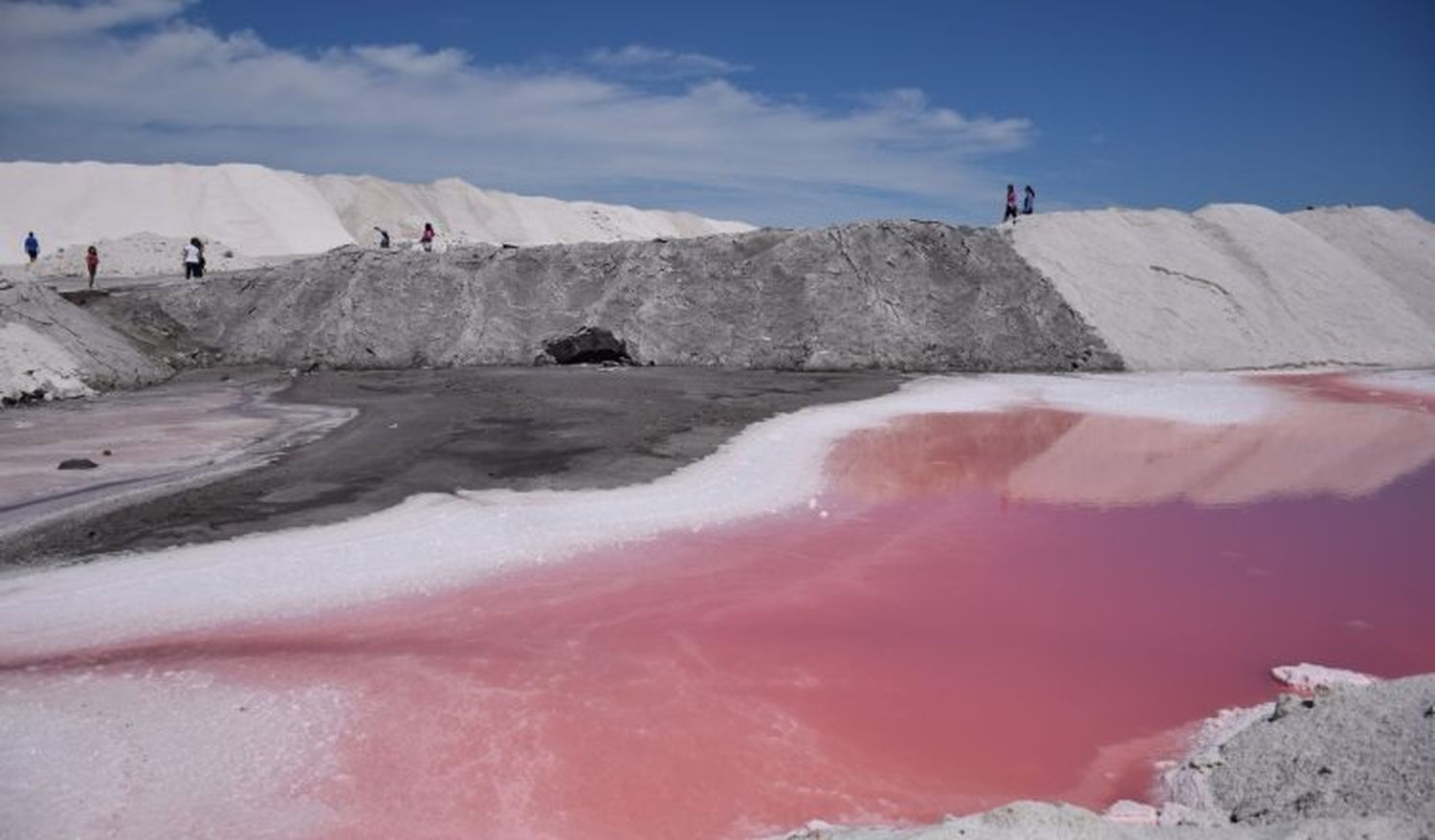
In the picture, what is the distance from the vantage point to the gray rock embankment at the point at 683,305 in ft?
68.8

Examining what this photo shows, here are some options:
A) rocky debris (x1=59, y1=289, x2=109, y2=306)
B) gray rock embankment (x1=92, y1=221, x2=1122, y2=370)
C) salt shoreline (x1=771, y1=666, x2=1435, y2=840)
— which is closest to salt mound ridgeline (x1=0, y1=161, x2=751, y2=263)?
gray rock embankment (x1=92, y1=221, x2=1122, y2=370)

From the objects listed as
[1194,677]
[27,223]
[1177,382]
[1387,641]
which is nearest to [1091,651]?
[1194,677]

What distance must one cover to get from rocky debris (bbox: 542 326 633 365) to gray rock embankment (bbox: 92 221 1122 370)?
26cm

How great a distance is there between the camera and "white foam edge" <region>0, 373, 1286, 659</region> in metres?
6.30

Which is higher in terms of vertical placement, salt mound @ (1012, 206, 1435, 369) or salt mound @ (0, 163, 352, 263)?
salt mound @ (0, 163, 352, 263)

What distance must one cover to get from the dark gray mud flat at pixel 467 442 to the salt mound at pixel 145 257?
56.9 feet

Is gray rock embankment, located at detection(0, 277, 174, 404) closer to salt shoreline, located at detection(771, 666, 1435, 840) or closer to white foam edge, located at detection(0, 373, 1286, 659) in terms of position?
white foam edge, located at detection(0, 373, 1286, 659)

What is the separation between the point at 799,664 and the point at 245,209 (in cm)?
4950

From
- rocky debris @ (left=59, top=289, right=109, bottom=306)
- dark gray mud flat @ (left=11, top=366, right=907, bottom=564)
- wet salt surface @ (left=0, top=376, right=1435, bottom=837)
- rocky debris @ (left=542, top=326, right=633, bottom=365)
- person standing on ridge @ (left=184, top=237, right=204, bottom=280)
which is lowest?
wet salt surface @ (left=0, top=376, right=1435, bottom=837)

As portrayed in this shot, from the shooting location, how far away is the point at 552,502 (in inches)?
356

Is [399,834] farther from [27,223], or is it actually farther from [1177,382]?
[27,223]

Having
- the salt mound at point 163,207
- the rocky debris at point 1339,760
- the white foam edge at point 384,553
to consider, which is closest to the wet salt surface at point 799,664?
the white foam edge at point 384,553

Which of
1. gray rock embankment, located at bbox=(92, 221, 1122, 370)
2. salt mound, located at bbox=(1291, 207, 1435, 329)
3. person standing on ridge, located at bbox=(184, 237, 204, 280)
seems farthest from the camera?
salt mound, located at bbox=(1291, 207, 1435, 329)

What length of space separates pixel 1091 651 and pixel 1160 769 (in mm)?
1377
